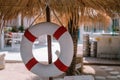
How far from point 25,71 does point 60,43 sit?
16.4ft

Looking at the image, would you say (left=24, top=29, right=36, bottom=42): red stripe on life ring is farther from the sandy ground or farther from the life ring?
the sandy ground

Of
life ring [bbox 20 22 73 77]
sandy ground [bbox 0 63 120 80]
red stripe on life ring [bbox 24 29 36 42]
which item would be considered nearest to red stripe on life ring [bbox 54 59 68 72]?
life ring [bbox 20 22 73 77]

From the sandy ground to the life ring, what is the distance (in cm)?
373

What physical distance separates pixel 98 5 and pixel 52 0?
66 centimetres

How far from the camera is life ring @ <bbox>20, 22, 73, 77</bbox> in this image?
2.83 meters

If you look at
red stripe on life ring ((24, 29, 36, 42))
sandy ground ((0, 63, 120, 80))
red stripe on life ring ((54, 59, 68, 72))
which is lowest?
sandy ground ((0, 63, 120, 80))

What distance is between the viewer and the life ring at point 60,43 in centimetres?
283

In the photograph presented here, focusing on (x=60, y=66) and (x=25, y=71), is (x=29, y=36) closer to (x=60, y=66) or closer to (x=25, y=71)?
(x=60, y=66)

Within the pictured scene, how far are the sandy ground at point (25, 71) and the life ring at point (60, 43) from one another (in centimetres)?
373

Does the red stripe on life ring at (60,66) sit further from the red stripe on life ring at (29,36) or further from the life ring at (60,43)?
the red stripe on life ring at (29,36)

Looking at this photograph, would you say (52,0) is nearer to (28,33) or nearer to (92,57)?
(28,33)

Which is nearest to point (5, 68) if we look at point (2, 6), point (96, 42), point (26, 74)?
point (26, 74)

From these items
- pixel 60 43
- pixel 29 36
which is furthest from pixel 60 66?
pixel 29 36

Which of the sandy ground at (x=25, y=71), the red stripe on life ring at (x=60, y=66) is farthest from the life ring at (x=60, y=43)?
the sandy ground at (x=25, y=71)
